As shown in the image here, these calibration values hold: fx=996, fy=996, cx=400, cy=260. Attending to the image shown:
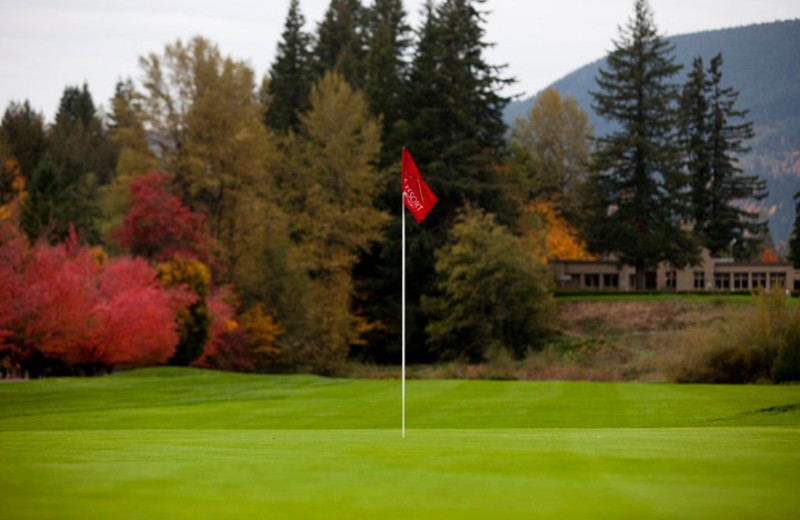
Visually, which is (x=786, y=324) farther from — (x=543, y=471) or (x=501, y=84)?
(x=501, y=84)

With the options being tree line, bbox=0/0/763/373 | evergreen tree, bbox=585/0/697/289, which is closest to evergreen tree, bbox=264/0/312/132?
tree line, bbox=0/0/763/373

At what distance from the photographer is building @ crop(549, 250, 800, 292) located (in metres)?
77.9

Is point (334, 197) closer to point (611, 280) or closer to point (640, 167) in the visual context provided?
point (640, 167)

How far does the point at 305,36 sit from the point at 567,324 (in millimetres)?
34663

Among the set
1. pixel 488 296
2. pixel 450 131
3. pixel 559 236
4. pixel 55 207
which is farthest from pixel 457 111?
pixel 55 207

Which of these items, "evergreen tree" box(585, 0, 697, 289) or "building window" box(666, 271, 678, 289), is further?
"building window" box(666, 271, 678, 289)

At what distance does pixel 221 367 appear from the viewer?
48531 millimetres

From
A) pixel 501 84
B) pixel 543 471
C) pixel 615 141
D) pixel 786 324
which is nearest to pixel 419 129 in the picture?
pixel 501 84

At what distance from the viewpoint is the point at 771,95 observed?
4567 inches

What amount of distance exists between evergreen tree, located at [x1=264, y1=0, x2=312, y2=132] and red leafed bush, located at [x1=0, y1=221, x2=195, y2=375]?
33738mm

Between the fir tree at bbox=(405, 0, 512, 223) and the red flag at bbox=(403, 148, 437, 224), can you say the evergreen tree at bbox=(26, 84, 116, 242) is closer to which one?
the fir tree at bbox=(405, 0, 512, 223)

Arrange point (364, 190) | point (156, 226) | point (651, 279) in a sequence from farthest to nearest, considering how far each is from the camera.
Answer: point (651, 279) < point (364, 190) < point (156, 226)

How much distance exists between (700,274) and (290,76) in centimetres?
3592

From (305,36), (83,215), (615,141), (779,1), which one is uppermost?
(305,36)
